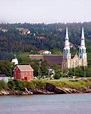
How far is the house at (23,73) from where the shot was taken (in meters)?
65.4

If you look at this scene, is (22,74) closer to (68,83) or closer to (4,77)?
(4,77)

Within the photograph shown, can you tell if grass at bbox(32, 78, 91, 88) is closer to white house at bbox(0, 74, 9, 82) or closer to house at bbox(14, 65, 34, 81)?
white house at bbox(0, 74, 9, 82)

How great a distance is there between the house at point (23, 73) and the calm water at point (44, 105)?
410 inches

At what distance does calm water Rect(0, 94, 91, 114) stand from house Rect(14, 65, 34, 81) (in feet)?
34.2

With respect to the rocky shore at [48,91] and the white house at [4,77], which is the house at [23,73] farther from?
the rocky shore at [48,91]

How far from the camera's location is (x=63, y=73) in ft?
235

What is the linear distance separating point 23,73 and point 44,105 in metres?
20.2

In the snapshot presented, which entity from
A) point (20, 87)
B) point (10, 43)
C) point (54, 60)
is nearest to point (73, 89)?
point (20, 87)

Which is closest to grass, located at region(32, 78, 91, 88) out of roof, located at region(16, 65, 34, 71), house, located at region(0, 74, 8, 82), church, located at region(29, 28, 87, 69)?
house, located at region(0, 74, 8, 82)

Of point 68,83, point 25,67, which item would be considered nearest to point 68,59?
point 25,67

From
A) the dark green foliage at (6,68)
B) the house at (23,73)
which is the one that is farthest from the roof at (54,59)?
the dark green foliage at (6,68)

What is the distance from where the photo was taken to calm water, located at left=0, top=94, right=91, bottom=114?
42.0m

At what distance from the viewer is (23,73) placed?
66.6 m

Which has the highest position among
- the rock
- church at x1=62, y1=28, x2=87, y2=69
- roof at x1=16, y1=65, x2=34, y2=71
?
roof at x1=16, y1=65, x2=34, y2=71
